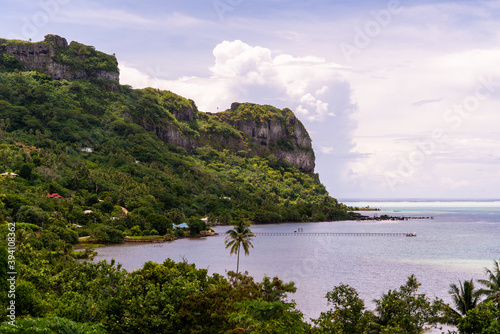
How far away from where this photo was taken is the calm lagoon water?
237ft

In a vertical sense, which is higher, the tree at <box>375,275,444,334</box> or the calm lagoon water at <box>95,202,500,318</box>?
the tree at <box>375,275,444,334</box>

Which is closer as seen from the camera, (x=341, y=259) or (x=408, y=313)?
(x=408, y=313)

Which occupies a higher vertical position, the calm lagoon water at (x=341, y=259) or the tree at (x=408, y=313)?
the tree at (x=408, y=313)

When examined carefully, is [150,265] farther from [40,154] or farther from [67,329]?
[40,154]

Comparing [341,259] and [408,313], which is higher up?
[408,313]

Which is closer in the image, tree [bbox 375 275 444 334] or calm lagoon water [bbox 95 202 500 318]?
tree [bbox 375 275 444 334]

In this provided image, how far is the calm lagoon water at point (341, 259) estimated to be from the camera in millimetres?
72250

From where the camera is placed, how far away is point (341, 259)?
104 m

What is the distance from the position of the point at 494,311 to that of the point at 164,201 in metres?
149

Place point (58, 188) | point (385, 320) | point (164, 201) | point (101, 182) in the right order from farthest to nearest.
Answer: point (164, 201) → point (101, 182) → point (58, 188) → point (385, 320)

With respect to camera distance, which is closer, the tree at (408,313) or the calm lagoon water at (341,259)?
the tree at (408,313)

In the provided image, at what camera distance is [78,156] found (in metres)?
190

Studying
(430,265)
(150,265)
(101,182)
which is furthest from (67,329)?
(101,182)

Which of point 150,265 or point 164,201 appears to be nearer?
point 150,265
